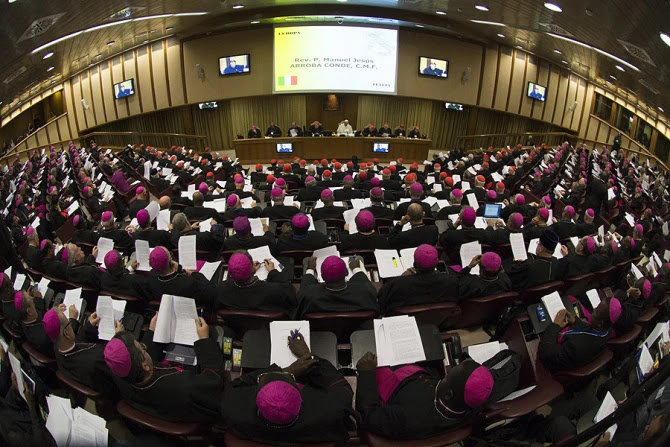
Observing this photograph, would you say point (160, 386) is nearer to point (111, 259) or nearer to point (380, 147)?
point (111, 259)

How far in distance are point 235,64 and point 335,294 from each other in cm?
1417

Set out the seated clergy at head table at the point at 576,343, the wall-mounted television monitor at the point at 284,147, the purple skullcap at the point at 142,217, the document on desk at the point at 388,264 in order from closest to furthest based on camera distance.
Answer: the seated clergy at head table at the point at 576,343, the document on desk at the point at 388,264, the purple skullcap at the point at 142,217, the wall-mounted television monitor at the point at 284,147

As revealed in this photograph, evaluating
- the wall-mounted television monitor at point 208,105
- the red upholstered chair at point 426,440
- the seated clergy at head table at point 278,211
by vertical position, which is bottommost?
the wall-mounted television monitor at point 208,105

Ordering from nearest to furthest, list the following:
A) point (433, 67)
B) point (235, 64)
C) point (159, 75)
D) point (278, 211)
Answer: point (278, 211) < point (235, 64) < point (433, 67) < point (159, 75)

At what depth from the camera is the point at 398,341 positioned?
9.11 feet

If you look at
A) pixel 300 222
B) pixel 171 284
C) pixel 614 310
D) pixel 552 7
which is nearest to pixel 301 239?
pixel 300 222

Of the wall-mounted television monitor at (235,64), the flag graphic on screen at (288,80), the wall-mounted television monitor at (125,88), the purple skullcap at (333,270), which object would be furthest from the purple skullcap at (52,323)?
the wall-mounted television monitor at (125,88)

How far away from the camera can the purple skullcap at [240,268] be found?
10.5 ft

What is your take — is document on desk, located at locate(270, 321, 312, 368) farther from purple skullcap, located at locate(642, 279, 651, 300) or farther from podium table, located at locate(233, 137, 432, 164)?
podium table, located at locate(233, 137, 432, 164)

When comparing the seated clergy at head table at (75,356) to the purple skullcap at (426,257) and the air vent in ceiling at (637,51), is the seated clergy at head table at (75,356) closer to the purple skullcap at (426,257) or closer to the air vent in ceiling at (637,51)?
the purple skullcap at (426,257)

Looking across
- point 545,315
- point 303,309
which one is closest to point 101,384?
point 303,309

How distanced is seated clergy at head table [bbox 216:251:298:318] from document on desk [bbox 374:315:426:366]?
822 millimetres

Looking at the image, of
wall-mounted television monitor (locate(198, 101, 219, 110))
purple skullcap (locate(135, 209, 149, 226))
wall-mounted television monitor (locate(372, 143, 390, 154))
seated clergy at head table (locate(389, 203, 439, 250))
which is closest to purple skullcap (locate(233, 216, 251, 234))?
purple skullcap (locate(135, 209, 149, 226))

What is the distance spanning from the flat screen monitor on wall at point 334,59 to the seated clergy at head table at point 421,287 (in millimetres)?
12495
